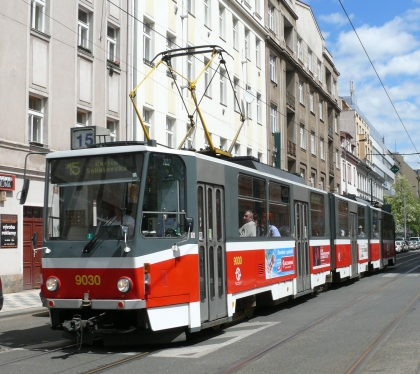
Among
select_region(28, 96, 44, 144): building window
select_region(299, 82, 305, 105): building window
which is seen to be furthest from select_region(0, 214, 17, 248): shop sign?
select_region(299, 82, 305, 105): building window

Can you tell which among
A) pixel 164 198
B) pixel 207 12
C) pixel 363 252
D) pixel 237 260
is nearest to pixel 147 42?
pixel 207 12

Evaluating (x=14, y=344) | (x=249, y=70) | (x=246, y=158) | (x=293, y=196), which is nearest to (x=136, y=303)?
(x=14, y=344)

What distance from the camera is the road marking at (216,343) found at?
9.97 meters

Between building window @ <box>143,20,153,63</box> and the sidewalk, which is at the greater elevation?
building window @ <box>143,20,153,63</box>

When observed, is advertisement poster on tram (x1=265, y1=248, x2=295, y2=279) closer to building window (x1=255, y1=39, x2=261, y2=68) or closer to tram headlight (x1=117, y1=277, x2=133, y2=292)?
tram headlight (x1=117, y1=277, x2=133, y2=292)

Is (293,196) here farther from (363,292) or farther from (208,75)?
(208,75)

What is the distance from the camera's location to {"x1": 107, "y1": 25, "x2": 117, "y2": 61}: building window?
26.5 metres

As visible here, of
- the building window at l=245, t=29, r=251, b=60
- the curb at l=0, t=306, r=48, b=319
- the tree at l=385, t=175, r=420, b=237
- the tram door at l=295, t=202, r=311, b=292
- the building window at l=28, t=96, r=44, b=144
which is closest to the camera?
the curb at l=0, t=306, r=48, b=319

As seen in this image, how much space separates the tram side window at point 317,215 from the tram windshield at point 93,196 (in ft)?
30.2

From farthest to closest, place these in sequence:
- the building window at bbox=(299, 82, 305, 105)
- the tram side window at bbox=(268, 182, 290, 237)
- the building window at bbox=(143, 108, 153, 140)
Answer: the building window at bbox=(299, 82, 305, 105), the building window at bbox=(143, 108, 153, 140), the tram side window at bbox=(268, 182, 290, 237)

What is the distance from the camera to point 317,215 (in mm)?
19344

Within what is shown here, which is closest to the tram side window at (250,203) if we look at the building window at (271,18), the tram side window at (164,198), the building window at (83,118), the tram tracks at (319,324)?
the tram tracks at (319,324)

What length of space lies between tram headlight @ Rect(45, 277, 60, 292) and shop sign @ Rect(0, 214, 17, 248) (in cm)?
1108

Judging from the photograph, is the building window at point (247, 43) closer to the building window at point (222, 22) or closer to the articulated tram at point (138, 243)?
the building window at point (222, 22)
